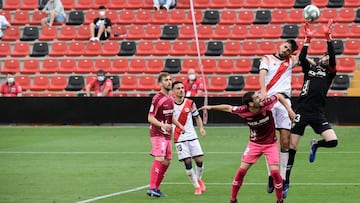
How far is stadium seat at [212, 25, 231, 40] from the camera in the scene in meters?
37.8

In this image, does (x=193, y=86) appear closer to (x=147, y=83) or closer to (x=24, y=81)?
(x=147, y=83)

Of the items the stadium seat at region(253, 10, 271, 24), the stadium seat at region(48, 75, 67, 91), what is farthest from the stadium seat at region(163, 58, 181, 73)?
the stadium seat at region(48, 75, 67, 91)

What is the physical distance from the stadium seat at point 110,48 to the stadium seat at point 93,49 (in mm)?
208

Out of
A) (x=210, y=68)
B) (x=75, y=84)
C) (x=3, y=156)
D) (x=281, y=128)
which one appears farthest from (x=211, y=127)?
(x=281, y=128)

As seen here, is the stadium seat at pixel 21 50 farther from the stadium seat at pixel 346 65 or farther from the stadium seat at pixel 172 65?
the stadium seat at pixel 346 65

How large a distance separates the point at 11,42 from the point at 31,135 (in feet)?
33.7

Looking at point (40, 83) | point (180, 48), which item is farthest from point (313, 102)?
point (40, 83)

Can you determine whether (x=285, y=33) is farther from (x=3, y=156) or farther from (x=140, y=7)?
(x=3, y=156)

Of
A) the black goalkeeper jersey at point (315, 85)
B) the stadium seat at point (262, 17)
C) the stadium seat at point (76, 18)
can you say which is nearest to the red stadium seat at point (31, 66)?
the stadium seat at point (76, 18)

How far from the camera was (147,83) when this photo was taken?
36.6 m

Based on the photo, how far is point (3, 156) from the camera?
79.5 feet

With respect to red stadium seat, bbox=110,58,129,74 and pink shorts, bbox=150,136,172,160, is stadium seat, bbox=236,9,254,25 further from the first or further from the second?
pink shorts, bbox=150,136,172,160

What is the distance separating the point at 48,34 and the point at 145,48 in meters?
4.65

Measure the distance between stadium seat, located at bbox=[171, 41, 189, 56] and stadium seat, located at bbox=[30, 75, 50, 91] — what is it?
5222 millimetres
